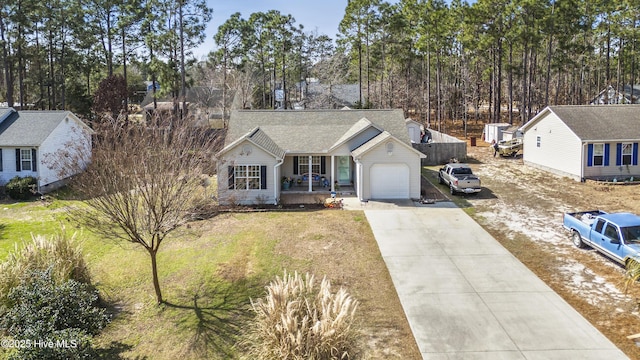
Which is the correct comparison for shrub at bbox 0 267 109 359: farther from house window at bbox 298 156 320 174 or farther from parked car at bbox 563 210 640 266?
house window at bbox 298 156 320 174

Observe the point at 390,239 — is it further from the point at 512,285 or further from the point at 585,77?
the point at 585,77

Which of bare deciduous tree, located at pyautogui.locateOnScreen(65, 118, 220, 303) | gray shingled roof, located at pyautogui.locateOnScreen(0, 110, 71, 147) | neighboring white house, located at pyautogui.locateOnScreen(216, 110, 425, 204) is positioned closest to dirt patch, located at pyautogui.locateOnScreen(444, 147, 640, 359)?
neighboring white house, located at pyautogui.locateOnScreen(216, 110, 425, 204)

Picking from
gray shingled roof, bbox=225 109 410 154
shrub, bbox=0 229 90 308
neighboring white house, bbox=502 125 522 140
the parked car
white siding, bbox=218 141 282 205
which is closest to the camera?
shrub, bbox=0 229 90 308

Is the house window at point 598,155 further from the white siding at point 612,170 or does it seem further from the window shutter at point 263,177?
the window shutter at point 263,177

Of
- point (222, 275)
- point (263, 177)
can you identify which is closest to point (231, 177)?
point (263, 177)

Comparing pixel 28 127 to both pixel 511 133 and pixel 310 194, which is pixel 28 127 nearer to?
pixel 310 194

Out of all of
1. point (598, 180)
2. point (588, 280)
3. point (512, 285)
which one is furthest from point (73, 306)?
point (598, 180)

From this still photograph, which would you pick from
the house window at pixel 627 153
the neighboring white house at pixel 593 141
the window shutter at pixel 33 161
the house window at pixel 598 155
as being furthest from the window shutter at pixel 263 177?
the house window at pixel 627 153
